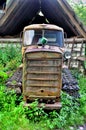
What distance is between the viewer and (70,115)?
27.4 ft

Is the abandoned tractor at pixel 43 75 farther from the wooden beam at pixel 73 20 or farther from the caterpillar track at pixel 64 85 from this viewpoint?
the wooden beam at pixel 73 20

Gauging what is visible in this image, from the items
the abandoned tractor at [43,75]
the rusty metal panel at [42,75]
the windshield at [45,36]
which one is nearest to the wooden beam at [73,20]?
the windshield at [45,36]

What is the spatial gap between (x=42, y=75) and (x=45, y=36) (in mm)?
2046

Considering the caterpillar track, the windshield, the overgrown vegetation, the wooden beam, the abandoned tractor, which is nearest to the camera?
the overgrown vegetation

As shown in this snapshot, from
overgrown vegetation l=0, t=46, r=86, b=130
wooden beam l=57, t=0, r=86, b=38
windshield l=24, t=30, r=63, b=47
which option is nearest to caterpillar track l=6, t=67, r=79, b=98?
overgrown vegetation l=0, t=46, r=86, b=130

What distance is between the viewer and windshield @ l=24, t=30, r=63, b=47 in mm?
9531

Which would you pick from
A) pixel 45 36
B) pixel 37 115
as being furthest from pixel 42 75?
pixel 45 36

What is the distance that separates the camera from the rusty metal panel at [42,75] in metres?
7.85

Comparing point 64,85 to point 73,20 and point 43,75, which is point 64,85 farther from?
point 73,20

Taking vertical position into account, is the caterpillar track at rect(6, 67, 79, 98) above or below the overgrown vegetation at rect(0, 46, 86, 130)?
above

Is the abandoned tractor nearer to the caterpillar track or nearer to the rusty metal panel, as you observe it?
the rusty metal panel

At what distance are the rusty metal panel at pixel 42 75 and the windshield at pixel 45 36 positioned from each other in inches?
63.2

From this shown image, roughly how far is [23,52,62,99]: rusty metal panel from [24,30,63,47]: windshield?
1606 mm

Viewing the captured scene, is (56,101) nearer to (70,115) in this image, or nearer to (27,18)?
(70,115)
